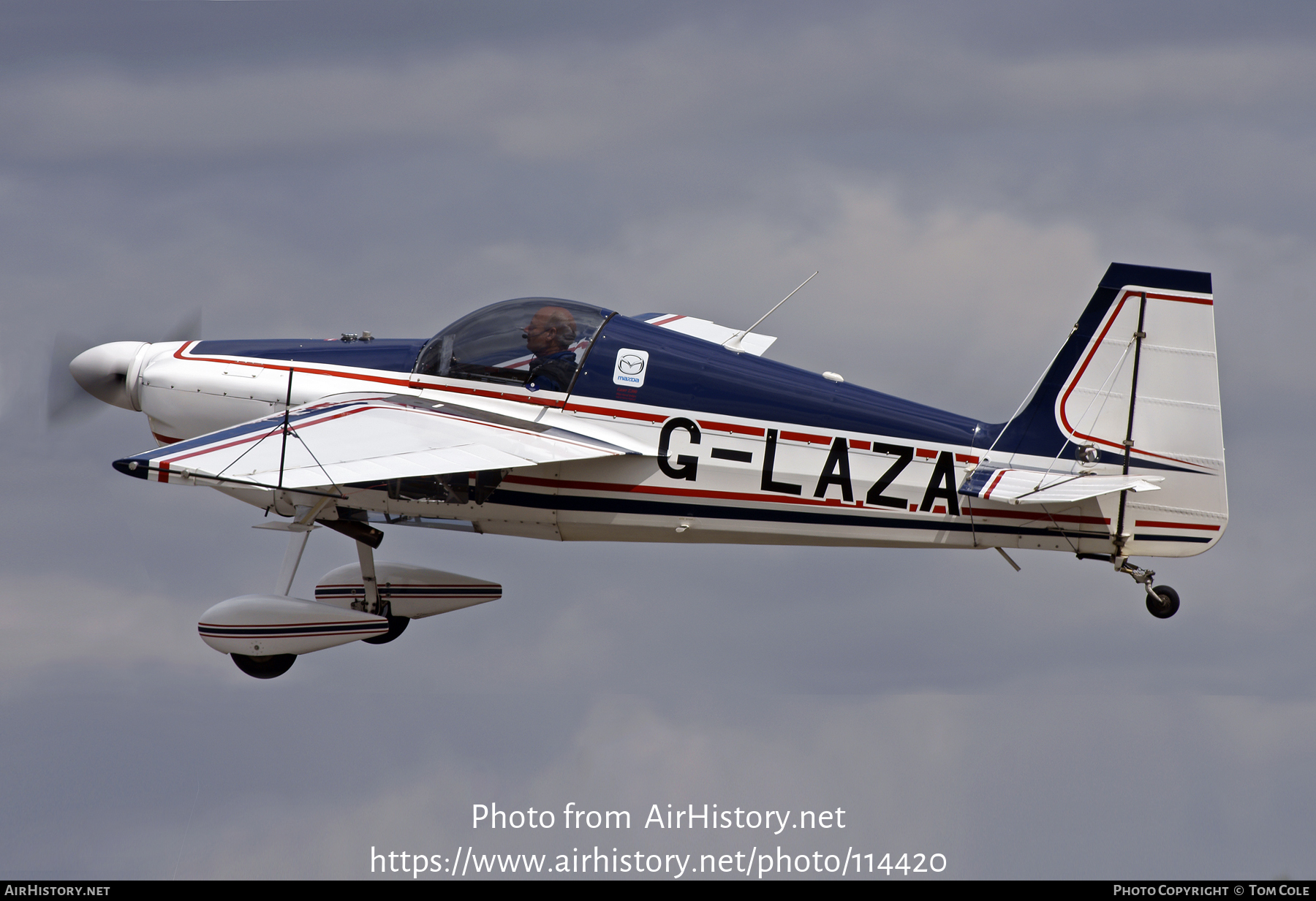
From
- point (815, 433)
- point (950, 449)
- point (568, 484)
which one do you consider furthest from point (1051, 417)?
point (568, 484)

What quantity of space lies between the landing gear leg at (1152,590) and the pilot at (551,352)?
4.84 m

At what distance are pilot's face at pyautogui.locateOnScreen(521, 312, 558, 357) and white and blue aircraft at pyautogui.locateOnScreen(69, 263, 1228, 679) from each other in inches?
0.8

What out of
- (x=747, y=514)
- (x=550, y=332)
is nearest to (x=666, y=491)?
(x=747, y=514)

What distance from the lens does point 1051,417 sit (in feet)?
41.5

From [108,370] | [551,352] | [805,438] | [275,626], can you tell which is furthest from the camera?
[108,370]

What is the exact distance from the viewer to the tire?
1381cm

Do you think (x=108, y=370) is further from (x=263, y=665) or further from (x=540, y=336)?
(x=540, y=336)

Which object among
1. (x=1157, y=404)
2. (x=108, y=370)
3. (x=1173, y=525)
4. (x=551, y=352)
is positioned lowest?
(x=1173, y=525)

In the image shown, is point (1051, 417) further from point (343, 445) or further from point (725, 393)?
point (343, 445)

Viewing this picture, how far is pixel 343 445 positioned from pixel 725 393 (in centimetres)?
319

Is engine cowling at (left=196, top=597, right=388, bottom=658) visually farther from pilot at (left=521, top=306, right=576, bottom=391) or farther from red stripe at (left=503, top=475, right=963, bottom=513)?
pilot at (left=521, top=306, right=576, bottom=391)

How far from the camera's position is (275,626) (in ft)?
43.7

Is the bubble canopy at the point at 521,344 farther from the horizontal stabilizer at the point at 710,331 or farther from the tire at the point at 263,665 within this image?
the tire at the point at 263,665

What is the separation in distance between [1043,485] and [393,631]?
643 cm
